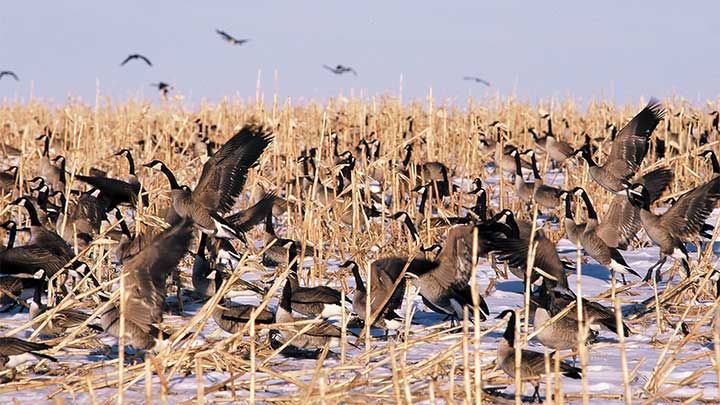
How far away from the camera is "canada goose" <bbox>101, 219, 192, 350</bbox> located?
629cm

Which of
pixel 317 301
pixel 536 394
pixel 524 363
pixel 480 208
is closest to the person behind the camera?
pixel 536 394

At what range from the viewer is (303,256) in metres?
8.97

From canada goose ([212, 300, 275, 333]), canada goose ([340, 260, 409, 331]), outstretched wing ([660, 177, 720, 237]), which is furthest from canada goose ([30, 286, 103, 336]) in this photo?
outstretched wing ([660, 177, 720, 237])

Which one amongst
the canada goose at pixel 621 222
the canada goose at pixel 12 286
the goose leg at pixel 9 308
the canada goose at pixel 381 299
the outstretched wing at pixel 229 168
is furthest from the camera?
the canada goose at pixel 621 222

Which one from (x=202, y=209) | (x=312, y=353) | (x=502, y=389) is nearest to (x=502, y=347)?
(x=502, y=389)

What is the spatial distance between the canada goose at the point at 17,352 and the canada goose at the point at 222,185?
3457 millimetres

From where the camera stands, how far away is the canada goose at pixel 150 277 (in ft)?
20.6

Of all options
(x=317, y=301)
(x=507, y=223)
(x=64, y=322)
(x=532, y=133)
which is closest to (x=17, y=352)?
(x=64, y=322)

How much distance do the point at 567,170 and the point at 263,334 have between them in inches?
297

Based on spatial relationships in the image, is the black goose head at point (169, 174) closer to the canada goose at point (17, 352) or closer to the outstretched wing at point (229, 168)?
the outstretched wing at point (229, 168)

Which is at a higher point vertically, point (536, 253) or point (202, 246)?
point (536, 253)

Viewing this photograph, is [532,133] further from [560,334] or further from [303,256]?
[560,334]

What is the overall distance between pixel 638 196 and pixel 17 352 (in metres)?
6.50

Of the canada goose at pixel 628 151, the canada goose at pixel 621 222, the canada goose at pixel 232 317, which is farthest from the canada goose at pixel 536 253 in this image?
the canada goose at pixel 628 151
